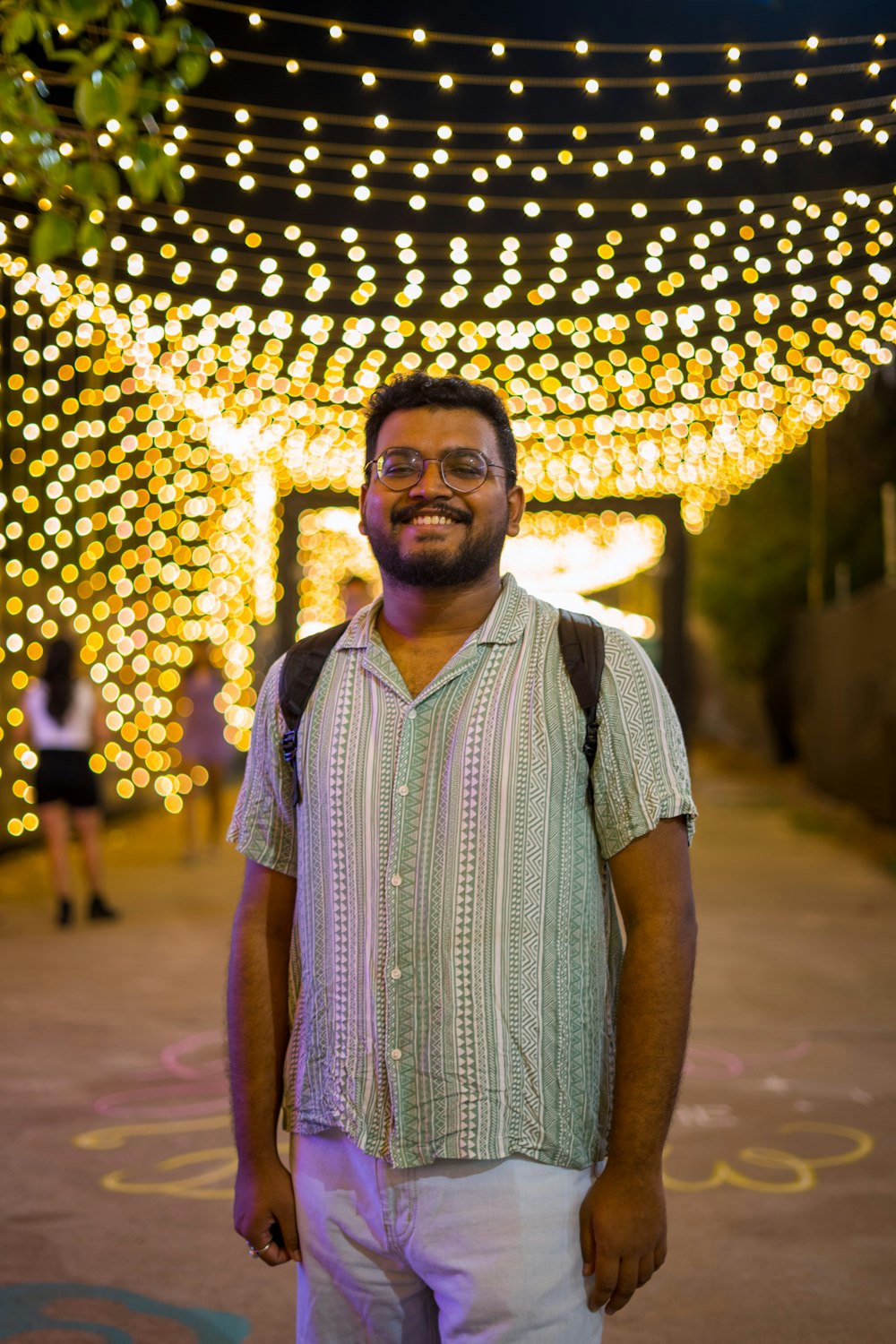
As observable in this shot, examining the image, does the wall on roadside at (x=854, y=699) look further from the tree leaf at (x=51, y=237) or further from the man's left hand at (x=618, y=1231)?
the man's left hand at (x=618, y=1231)

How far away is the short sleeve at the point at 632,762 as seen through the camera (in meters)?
2.09

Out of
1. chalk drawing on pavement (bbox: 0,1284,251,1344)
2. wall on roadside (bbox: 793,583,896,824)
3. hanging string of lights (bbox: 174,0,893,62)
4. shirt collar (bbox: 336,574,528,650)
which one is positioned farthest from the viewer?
wall on roadside (bbox: 793,583,896,824)

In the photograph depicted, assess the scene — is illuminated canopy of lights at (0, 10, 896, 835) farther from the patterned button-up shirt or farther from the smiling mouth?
the patterned button-up shirt

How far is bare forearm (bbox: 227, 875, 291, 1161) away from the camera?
2.24m

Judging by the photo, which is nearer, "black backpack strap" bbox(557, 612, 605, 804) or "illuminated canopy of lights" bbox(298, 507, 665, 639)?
"black backpack strap" bbox(557, 612, 605, 804)

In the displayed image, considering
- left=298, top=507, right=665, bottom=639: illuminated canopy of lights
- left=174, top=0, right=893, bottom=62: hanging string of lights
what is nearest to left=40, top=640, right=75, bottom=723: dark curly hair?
left=174, top=0, right=893, bottom=62: hanging string of lights

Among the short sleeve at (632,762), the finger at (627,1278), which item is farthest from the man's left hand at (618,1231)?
the short sleeve at (632,762)

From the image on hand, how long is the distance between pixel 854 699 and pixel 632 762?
45.7 ft

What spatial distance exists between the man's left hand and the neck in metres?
0.84

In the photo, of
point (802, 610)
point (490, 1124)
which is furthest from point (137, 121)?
point (802, 610)

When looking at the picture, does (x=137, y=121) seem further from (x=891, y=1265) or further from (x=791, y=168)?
(x=891, y=1265)

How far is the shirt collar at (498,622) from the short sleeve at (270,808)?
5.3 inches

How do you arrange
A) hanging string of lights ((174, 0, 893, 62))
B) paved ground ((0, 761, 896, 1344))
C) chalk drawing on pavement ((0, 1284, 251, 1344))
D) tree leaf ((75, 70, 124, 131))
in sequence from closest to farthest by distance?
1. tree leaf ((75, 70, 124, 131))
2. chalk drawing on pavement ((0, 1284, 251, 1344))
3. paved ground ((0, 761, 896, 1344))
4. hanging string of lights ((174, 0, 893, 62))

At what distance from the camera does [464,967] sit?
6.70 feet
